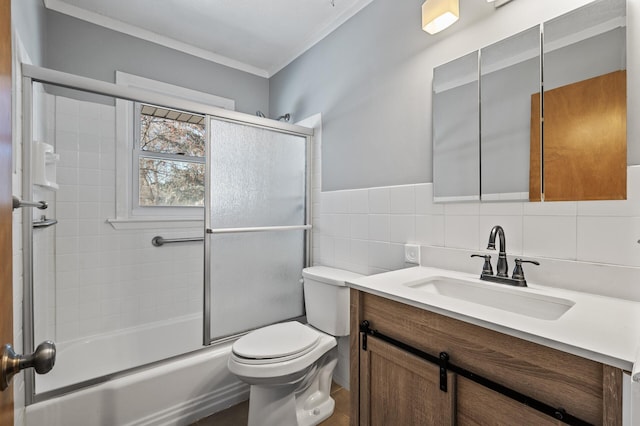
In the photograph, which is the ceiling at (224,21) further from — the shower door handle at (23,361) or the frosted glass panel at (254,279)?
Result: the shower door handle at (23,361)

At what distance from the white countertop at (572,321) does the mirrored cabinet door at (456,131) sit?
466 millimetres

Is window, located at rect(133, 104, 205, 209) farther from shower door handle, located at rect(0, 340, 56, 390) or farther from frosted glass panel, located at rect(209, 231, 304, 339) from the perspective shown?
shower door handle, located at rect(0, 340, 56, 390)

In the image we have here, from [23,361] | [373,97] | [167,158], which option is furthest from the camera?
[167,158]

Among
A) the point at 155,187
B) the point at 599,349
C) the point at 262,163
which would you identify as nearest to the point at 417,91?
the point at 262,163

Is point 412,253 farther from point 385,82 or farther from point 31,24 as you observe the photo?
point 31,24

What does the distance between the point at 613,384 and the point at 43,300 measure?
104 inches

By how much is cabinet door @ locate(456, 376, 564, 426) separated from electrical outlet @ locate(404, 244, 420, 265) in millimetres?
707

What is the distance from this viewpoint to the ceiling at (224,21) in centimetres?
194

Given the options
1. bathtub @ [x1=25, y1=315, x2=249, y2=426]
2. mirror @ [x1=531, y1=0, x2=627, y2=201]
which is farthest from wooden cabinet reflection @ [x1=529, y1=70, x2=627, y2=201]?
bathtub @ [x1=25, y1=315, x2=249, y2=426]

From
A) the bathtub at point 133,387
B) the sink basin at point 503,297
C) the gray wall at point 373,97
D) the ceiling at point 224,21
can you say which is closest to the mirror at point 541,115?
the gray wall at point 373,97

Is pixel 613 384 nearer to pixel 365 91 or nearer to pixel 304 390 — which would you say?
pixel 304 390

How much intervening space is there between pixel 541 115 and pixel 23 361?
1619 mm

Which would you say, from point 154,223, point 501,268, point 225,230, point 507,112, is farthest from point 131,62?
point 501,268

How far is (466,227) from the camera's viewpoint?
137 centimetres
